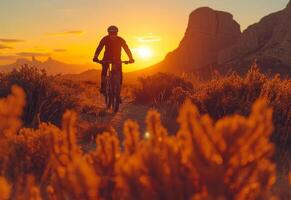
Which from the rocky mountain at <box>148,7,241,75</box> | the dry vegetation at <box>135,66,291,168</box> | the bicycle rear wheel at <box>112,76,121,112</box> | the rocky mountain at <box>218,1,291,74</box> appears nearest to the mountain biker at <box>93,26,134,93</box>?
the bicycle rear wheel at <box>112,76,121,112</box>

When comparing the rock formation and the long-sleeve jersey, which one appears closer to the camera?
the long-sleeve jersey

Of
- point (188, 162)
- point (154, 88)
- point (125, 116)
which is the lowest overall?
point (125, 116)

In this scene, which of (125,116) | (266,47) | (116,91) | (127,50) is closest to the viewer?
(125,116)

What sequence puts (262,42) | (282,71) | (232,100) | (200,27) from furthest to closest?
(200,27) → (262,42) → (282,71) → (232,100)

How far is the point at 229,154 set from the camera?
268 centimetres

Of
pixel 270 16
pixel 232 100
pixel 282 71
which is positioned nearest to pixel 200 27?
pixel 270 16

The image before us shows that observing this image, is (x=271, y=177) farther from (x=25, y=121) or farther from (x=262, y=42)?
(x=262, y=42)

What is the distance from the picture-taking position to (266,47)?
3140 inches

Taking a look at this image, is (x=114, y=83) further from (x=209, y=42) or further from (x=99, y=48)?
(x=209, y=42)

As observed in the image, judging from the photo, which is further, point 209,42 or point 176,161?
point 209,42

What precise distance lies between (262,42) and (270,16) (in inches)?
258

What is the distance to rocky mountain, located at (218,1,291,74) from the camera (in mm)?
68438

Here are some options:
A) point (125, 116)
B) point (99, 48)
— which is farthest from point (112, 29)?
point (125, 116)

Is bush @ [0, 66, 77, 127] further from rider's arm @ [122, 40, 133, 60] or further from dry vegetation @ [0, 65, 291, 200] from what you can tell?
dry vegetation @ [0, 65, 291, 200]
